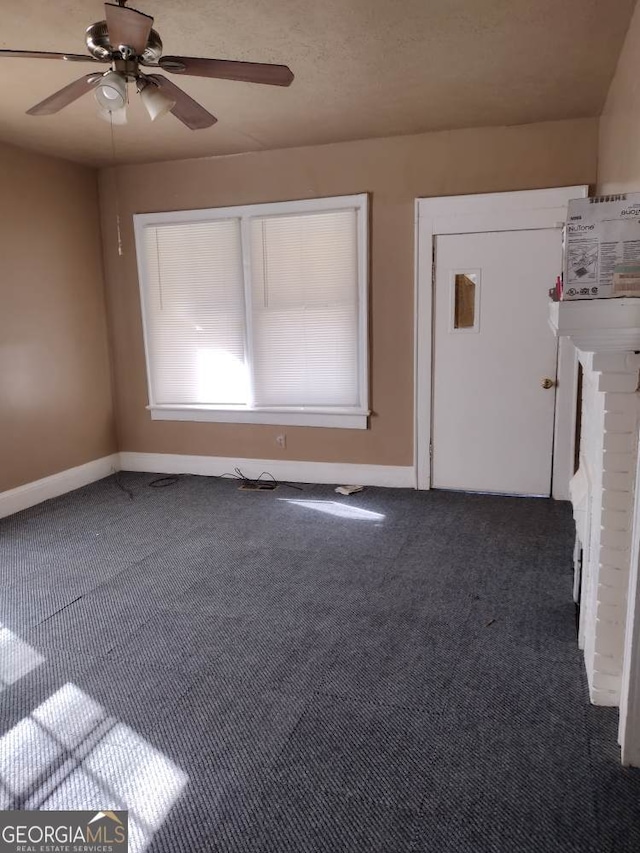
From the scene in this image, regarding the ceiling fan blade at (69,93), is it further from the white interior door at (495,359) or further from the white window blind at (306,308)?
the white interior door at (495,359)

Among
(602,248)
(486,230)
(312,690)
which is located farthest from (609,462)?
(486,230)

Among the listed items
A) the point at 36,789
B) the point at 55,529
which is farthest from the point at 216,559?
the point at 36,789

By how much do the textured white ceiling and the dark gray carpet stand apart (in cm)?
259

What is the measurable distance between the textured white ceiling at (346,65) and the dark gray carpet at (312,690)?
259cm

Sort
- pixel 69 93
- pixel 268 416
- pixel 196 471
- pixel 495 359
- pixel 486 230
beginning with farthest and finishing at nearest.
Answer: pixel 196 471, pixel 268 416, pixel 495 359, pixel 486 230, pixel 69 93

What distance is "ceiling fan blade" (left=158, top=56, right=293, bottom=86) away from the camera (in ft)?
7.44

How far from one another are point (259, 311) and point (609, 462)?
3368 mm

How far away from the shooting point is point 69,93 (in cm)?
246

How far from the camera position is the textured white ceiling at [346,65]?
2.53m

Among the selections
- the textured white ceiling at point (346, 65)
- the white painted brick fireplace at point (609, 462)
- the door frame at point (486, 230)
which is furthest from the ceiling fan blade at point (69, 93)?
the door frame at point (486, 230)

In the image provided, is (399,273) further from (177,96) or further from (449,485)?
(177,96)

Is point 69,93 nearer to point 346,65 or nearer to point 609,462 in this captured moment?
point 346,65

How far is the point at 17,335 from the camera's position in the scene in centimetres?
441

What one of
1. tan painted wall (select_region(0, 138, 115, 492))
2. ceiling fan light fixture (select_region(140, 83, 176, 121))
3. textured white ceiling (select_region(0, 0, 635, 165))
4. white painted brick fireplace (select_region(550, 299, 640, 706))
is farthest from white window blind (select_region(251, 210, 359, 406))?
white painted brick fireplace (select_region(550, 299, 640, 706))
